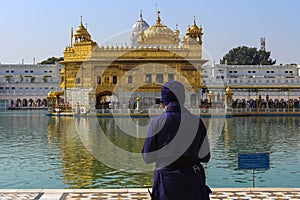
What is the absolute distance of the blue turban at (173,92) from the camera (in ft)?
14.7

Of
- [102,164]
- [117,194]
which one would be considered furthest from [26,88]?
[117,194]

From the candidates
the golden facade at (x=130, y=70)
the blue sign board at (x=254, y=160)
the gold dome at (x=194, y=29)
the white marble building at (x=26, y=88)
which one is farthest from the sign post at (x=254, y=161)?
the white marble building at (x=26, y=88)

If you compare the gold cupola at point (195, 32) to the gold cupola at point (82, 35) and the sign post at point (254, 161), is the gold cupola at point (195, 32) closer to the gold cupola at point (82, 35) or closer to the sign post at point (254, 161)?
the gold cupola at point (82, 35)

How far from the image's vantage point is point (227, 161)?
38.4 ft

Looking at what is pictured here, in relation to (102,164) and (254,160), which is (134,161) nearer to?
(102,164)

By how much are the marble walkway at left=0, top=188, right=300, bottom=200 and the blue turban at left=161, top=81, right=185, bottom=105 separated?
2769 millimetres

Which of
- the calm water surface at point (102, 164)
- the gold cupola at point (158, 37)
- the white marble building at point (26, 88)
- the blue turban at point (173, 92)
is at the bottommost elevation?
the calm water surface at point (102, 164)

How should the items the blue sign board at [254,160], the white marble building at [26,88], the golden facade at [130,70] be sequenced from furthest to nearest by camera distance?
the white marble building at [26,88]
the golden facade at [130,70]
the blue sign board at [254,160]

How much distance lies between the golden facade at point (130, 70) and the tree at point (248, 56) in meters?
46.5

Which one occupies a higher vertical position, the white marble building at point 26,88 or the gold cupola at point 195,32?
the gold cupola at point 195,32

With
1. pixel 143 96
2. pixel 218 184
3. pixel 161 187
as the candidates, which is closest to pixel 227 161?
pixel 218 184

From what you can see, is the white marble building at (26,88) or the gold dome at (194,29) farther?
the white marble building at (26,88)

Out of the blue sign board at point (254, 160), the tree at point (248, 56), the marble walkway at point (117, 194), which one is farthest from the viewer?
the tree at point (248, 56)

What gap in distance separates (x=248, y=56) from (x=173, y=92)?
85561mm
